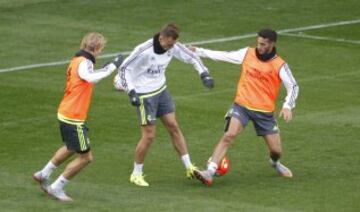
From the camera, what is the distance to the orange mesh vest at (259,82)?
15.2 m

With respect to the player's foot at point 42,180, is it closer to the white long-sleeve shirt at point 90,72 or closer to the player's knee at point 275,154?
the white long-sleeve shirt at point 90,72

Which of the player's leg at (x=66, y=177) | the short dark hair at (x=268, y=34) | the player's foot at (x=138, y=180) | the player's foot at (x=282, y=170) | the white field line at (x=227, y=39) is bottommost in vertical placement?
the white field line at (x=227, y=39)

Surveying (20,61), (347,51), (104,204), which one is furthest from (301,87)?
(104,204)

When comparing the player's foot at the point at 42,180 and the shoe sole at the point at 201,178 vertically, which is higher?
the player's foot at the point at 42,180

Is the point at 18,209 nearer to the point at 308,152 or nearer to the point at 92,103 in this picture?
the point at 308,152

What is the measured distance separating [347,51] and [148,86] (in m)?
11.9

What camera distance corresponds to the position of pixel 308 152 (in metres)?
17.2

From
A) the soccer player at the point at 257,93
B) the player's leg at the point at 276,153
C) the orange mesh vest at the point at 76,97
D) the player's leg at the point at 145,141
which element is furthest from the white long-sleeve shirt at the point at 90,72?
the player's leg at the point at 276,153

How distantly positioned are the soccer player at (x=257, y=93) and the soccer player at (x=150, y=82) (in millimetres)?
424

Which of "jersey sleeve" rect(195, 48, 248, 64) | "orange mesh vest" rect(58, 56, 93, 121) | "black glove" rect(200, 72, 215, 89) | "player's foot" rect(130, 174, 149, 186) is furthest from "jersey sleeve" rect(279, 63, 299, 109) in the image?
"orange mesh vest" rect(58, 56, 93, 121)

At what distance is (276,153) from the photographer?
15.5m

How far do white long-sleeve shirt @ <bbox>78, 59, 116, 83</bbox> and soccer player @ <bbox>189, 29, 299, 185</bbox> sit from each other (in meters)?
1.89

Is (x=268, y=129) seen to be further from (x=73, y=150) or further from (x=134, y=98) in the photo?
(x=73, y=150)

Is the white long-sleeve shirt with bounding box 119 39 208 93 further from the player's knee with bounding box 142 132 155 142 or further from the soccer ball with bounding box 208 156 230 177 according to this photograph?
the soccer ball with bounding box 208 156 230 177
